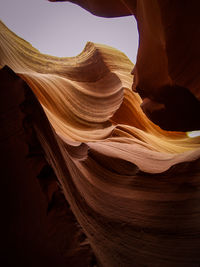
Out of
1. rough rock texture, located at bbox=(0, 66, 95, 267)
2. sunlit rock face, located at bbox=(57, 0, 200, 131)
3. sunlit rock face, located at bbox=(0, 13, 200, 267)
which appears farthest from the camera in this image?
sunlit rock face, located at bbox=(57, 0, 200, 131)

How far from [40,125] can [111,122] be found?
278 centimetres

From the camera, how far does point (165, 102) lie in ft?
10.0

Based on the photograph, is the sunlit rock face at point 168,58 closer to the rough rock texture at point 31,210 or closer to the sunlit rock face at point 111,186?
the sunlit rock face at point 111,186

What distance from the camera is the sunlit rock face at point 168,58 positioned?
1.90m

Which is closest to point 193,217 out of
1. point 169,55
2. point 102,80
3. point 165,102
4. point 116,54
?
point 169,55

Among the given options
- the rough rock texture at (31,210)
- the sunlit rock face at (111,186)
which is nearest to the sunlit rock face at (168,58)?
the sunlit rock face at (111,186)

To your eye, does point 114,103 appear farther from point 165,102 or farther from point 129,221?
point 129,221

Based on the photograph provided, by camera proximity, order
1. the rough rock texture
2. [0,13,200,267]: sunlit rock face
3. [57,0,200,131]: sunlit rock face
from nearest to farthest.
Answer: the rough rock texture → [0,13,200,267]: sunlit rock face → [57,0,200,131]: sunlit rock face

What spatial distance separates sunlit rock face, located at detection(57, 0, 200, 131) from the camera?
1.90 meters

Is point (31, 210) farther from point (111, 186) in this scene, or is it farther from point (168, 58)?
point (168, 58)

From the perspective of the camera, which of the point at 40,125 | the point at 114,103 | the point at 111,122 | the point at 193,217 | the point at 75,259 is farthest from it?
the point at 114,103

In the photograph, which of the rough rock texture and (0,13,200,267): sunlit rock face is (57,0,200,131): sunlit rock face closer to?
(0,13,200,267): sunlit rock face

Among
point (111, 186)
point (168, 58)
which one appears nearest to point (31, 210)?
point (111, 186)

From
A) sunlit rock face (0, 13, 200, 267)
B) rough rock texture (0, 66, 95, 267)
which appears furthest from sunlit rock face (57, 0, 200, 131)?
rough rock texture (0, 66, 95, 267)
